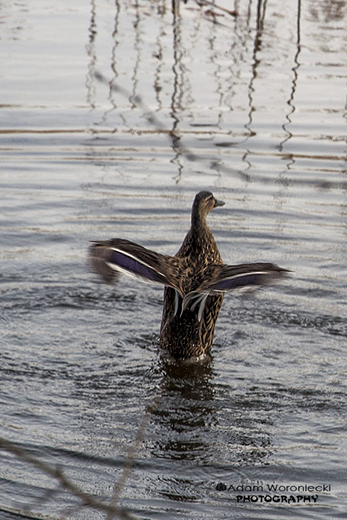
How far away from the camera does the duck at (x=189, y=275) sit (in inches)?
185

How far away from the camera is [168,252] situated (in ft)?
25.5

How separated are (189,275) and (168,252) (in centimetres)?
204

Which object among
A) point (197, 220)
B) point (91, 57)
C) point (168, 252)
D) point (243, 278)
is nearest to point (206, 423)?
point (243, 278)

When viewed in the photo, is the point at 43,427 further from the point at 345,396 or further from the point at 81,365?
the point at 345,396

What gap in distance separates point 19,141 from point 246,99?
11.2 feet

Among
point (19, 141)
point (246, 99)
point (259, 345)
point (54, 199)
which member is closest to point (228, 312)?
point (259, 345)

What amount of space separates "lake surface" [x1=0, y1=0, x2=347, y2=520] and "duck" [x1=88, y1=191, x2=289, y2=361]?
0.21 m

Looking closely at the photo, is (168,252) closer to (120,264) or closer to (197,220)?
(197,220)

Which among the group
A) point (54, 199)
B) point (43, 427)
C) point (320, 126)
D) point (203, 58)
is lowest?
point (43, 427)

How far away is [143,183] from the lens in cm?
942

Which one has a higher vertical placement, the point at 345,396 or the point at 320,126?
the point at 320,126

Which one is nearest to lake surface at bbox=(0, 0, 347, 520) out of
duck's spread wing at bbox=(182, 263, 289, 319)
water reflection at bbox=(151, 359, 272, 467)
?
water reflection at bbox=(151, 359, 272, 467)

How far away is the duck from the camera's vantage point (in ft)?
15.4

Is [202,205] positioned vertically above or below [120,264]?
above
